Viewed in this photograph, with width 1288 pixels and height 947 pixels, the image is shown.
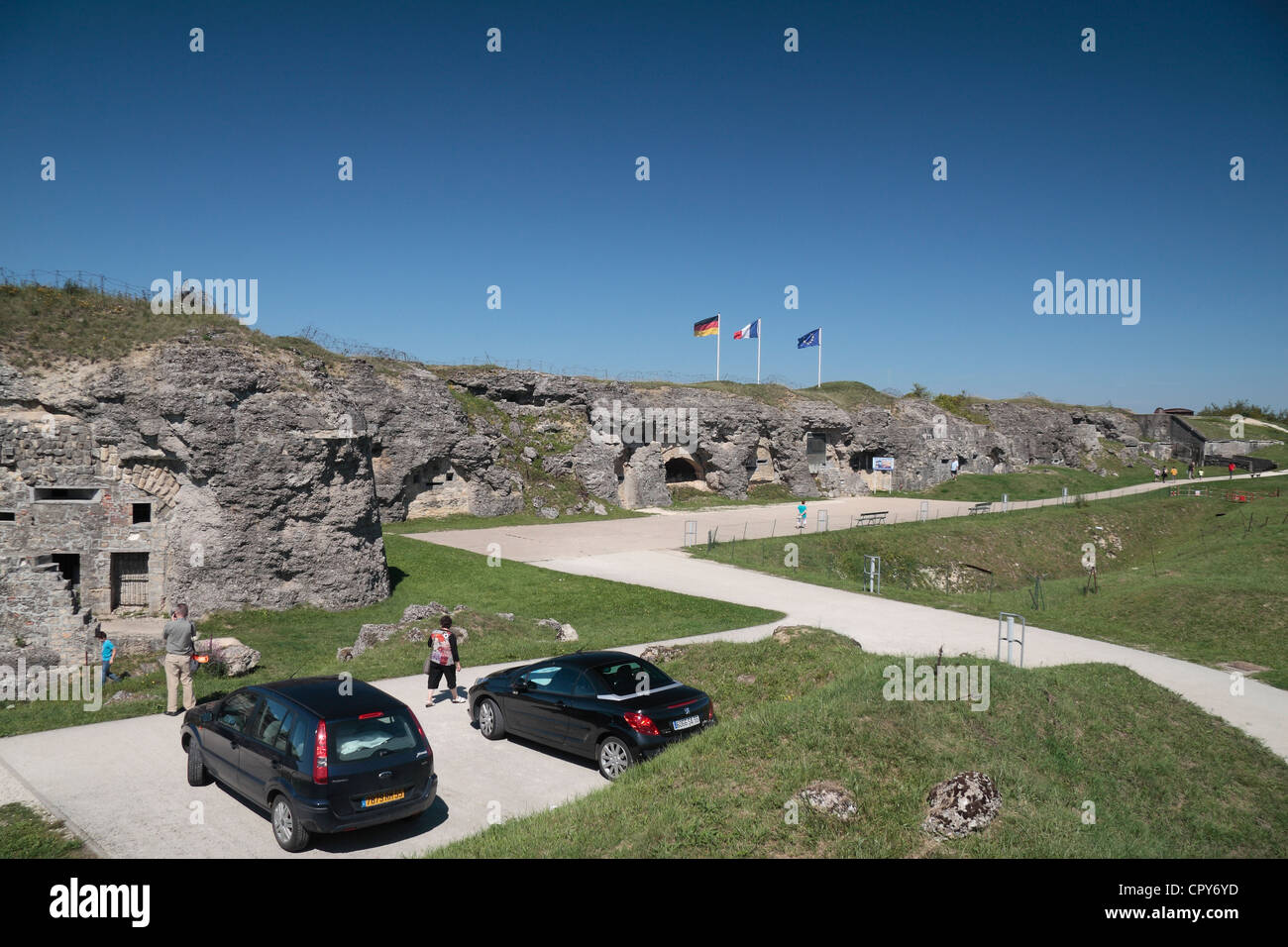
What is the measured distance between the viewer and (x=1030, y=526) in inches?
1620

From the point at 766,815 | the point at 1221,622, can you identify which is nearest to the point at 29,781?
the point at 766,815

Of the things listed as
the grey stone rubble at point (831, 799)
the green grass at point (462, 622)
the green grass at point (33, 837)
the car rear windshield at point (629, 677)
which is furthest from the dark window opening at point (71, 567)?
the grey stone rubble at point (831, 799)

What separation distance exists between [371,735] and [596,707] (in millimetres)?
3374

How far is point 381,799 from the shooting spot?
837 centimetres

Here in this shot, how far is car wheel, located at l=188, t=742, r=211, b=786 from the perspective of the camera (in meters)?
10.2

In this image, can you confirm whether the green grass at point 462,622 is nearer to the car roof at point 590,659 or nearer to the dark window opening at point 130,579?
the dark window opening at point 130,579

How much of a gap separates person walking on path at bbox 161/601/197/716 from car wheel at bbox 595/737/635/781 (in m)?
7.34

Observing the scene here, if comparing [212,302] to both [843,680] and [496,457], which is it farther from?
[843,680]

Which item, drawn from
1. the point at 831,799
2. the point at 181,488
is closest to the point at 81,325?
the point at 181,488

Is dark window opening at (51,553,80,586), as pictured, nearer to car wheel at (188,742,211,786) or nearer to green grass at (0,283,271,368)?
green grass at (0,283,271,368)

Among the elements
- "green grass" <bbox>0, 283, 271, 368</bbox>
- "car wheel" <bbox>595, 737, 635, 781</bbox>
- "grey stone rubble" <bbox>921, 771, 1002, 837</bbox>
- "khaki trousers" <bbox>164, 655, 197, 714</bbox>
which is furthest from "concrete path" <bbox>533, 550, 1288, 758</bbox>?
"green grass" <bbox>0, 283, 271, 368</bbox>

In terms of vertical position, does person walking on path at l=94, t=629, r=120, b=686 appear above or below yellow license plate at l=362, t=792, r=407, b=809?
below

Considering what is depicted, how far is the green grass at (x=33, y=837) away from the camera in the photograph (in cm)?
826
